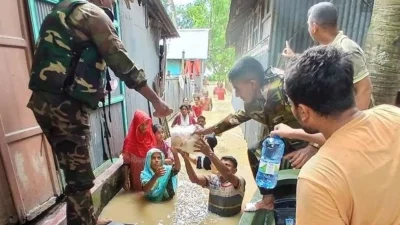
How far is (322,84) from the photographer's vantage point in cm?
102

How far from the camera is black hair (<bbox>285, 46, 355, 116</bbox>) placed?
103cm

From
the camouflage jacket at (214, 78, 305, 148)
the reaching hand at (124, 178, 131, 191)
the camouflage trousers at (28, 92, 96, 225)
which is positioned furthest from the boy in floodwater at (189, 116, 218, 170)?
the camouflage trousers at (28, 92, 96, 225)

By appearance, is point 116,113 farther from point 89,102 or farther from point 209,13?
point 209,13

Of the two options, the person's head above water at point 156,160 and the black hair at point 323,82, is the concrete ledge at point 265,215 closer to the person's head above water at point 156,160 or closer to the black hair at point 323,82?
the person's head above water at point 156,160

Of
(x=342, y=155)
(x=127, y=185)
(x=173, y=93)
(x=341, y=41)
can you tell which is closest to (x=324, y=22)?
(x=341, y=41)

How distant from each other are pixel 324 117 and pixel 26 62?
99.7 inches

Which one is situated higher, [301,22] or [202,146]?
[301,22]

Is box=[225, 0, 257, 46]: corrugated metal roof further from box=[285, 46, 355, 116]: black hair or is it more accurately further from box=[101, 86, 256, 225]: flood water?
box=[285, 46, 355, 116]: black hair

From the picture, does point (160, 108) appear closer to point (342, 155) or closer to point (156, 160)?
point (342, 155)

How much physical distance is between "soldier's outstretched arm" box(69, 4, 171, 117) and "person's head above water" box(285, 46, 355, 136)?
1.21 metres

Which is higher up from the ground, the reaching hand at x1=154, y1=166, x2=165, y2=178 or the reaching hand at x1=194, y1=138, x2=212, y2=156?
the reaching hand at x1=194, y1=138, x2=212, y2=156

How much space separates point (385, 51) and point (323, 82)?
246 centimetres

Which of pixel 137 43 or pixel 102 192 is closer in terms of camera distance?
pixel 102 192

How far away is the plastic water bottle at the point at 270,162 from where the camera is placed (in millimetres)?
2170
